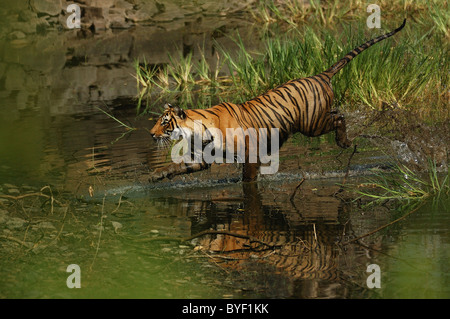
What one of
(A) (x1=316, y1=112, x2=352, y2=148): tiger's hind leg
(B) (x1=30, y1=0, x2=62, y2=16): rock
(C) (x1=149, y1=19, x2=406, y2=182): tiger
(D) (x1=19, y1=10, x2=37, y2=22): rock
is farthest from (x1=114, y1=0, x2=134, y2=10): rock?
(A) (x1=316, y1=112, x2=352, y2=148): tiger's hind leg

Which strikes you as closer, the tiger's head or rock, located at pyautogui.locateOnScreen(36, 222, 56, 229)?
rock, located at pyautogui.locateOnScreen(36, 222, 56, 229)

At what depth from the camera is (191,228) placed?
4.92m

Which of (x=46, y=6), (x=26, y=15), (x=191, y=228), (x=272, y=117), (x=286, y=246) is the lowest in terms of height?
(x=286, y=246)

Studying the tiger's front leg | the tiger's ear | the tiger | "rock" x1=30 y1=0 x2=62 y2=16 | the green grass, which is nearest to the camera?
the green grass

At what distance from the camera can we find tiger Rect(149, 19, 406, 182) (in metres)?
5.59

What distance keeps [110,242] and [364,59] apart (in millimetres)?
4084

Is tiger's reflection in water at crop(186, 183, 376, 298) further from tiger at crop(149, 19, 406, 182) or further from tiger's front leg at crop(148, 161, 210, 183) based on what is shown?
tiger at crop(149, 19, 406, 182)

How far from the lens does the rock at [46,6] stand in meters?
17.4

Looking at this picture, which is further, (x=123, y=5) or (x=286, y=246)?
(x=123, y=5)

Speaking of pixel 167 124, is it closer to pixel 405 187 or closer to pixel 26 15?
pixel 405 187

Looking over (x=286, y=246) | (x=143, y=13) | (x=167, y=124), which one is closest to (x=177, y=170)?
(x=167, y=124)

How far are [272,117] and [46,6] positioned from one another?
1257 cm

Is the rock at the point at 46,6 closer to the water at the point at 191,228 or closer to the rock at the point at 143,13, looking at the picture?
the rock at the point at 143,13

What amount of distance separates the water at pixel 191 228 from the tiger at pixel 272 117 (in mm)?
202
